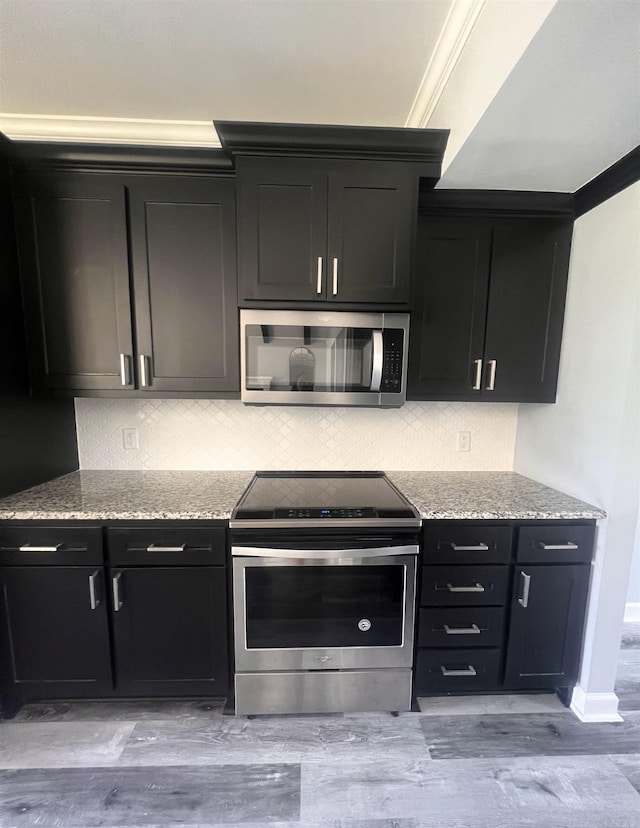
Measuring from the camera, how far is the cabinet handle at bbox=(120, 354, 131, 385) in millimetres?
1723

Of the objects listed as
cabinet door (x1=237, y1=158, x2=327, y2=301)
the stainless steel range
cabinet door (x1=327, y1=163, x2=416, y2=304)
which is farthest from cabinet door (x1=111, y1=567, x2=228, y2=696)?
cabinet door (x1=327, y1=163, x2=416, y2=304)

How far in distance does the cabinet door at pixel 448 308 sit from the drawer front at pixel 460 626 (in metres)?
1.02

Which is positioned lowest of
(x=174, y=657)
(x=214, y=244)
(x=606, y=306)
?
(x=174, y=657)

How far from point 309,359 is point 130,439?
121 centimetres

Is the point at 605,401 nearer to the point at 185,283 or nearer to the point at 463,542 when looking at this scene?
the point at 463,542

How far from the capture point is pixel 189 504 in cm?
159

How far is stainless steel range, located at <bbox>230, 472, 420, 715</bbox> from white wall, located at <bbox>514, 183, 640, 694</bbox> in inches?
33.6

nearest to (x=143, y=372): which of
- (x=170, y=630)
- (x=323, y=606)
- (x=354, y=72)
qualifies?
(x=170, y=630)

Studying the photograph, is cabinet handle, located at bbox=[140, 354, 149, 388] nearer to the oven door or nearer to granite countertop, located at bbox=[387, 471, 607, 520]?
the oven door

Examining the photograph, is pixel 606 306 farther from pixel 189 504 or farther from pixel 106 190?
pixel 106 190

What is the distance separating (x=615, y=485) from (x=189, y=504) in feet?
6.11

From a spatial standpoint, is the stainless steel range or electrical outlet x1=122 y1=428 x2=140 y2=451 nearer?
the stainless steel range

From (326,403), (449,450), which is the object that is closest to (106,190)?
(326,403)

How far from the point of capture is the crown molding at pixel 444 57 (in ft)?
3.82
